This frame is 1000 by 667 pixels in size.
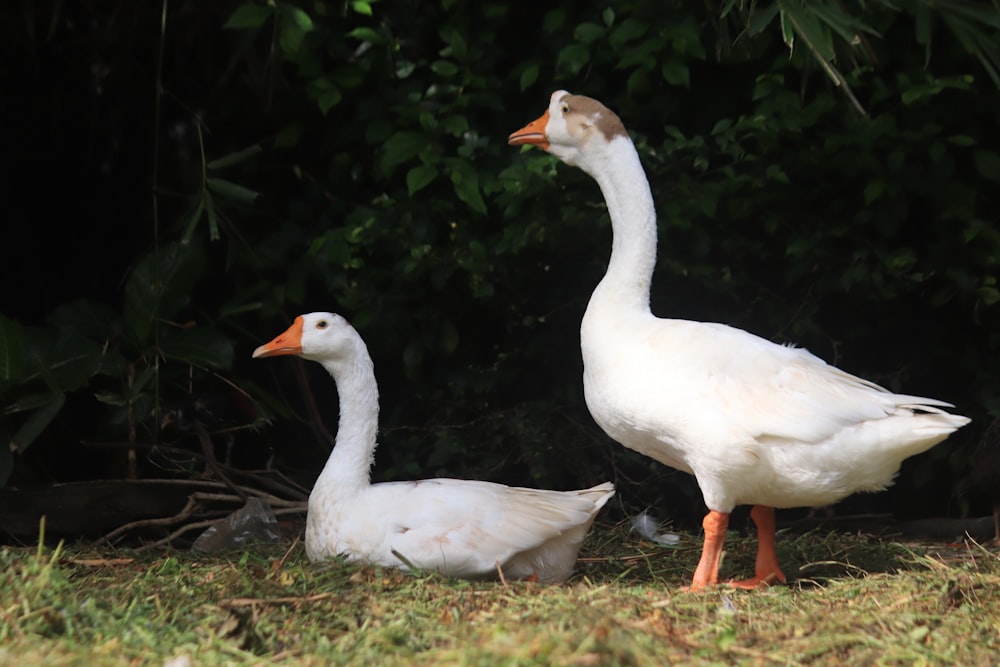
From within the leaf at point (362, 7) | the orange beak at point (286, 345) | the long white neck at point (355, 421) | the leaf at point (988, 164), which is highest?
the leaf at point (362, 7)

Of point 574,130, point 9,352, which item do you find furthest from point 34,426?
point 574,130

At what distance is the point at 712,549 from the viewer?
390cm

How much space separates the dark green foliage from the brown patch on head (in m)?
0.41

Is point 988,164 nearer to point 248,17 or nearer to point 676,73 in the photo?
point 676,73

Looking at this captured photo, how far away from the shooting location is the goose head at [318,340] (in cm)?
436

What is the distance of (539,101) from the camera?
207 inches

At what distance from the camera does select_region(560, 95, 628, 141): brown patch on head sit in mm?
4336

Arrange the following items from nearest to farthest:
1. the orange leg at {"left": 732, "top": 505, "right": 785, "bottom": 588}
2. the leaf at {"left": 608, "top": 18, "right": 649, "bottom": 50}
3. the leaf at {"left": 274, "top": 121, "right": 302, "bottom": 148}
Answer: the orange leg at {"left": 732, "top": 505, "right": 785, "bottom": 588}
the leaf at {"left": 608, "top": 18, "right": 649, "bottom": 50}
the leaf at {"left": 274, "top": 121, "right": 302, "bottom": 148}

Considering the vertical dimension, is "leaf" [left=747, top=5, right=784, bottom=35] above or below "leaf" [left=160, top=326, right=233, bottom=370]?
above

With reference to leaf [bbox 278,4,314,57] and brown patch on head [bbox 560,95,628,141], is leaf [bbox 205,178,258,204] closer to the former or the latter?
A: leaf [bbox 278,4,314,57]

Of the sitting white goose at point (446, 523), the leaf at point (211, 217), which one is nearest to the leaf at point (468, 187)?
the leaf at point (211, 217)

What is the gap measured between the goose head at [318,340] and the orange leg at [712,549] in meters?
1.46

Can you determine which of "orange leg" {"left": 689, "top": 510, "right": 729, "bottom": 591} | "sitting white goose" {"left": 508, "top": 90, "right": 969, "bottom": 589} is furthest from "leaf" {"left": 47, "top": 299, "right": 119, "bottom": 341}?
"orange leg" {"left": 689, "top": 510, "right": 729, "bottom": 591}

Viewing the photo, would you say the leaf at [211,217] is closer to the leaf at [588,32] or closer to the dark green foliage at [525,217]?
the dark green foliage at [525,217]
